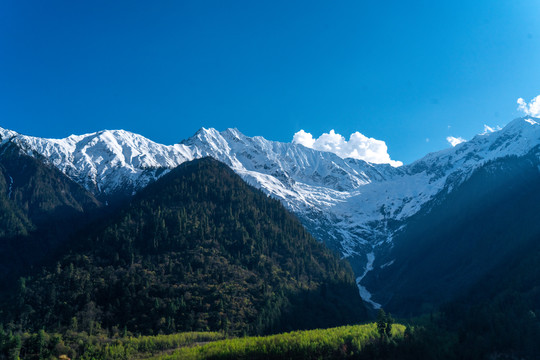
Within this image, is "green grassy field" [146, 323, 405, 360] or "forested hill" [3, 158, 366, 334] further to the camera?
"forested hill" [3, 158, 366, 334]

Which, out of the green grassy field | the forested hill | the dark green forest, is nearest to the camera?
the green grassy field

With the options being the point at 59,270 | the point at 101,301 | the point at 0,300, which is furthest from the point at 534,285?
the point at 0,300

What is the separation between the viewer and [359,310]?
19750 cm

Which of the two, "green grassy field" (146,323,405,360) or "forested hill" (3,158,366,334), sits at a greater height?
"forested hill" (3,158,366,334)

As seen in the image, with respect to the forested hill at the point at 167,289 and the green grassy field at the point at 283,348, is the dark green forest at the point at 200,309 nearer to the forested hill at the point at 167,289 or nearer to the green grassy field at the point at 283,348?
the green grassy field at the point at 283,348

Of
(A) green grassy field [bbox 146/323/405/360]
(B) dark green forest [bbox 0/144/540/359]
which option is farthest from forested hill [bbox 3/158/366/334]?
(A) green grassy field [bbox 146/323/405/360]

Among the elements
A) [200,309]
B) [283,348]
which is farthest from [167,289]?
[283,348]

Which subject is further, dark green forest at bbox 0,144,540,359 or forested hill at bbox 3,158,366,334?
forested hill at bbox 3,158,366,334

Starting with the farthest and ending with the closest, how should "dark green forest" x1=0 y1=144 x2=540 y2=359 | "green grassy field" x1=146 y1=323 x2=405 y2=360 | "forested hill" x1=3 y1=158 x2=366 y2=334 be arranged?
"forested hill" x1=3 y1=158 x2=366 y2=334 → "dark green forest" x1=0 y1=144 x2=540 y2=359 → "green grassy field" x1=146 y1=323 x2=405 y2=360

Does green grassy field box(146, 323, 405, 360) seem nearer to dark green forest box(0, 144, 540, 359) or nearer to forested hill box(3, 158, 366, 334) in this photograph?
dark green forest box(0, 144, 540, 359)

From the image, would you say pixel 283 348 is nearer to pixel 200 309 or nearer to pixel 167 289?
pixel 200 309

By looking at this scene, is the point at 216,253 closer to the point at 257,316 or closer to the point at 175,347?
the point at 257,316

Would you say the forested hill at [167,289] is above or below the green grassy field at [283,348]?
above

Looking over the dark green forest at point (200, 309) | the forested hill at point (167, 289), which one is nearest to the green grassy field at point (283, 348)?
the dark green forest at point (200, 309)
